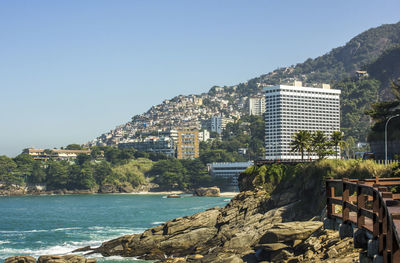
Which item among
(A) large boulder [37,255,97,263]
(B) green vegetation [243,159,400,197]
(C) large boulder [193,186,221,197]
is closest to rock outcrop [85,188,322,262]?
(B) green vegetation [243,159,400,197]

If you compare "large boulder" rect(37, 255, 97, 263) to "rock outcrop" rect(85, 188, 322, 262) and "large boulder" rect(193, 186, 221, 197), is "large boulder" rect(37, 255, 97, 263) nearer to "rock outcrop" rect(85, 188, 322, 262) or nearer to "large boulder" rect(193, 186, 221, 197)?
"rock outcrop" rect(85, 188, 322, 262)

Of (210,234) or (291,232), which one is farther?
(210,234)

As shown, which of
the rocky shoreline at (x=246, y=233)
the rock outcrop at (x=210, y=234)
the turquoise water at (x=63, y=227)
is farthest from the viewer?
the turquoise water at (x=63, y=227)

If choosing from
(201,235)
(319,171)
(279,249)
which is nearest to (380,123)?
(319,171)

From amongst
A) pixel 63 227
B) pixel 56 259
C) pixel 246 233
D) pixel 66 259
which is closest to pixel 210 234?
pixel 246 233

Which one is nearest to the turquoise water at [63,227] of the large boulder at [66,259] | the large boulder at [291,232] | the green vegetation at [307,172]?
the large boulder at [66,259]

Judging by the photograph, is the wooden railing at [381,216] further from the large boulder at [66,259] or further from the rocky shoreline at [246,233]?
the large boulder at [66,259]

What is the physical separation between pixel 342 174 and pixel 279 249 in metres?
15.7

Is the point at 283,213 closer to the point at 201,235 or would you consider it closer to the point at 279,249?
the point at 201,235

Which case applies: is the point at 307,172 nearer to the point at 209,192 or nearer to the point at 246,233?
the point at 246,233

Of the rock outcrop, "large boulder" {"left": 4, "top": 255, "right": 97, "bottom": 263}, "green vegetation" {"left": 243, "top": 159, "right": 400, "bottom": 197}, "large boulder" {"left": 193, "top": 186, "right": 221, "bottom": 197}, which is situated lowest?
"large boulder" {"left": 193, "top": 186, "right": 221, "bottom": 197}

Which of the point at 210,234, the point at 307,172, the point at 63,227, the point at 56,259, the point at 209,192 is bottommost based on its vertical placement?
the point at 209,192

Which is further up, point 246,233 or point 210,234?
point 246,233

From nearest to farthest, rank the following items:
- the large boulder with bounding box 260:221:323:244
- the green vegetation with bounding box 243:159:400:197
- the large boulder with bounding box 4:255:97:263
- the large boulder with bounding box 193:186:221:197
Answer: the large boulder with bounding box 260:221:323:244 < the large boulder with bounding box 4:255:97:263 < the green vegetation with bounding box 243:159:400:197 < the large boulder with bounding box 193:186:221:197
